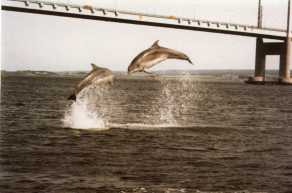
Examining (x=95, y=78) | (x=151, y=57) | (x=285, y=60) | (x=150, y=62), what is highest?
(x=285, y=60)

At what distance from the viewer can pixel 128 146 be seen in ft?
94.5

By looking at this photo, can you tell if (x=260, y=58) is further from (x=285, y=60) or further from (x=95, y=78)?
(x=95, y=78)

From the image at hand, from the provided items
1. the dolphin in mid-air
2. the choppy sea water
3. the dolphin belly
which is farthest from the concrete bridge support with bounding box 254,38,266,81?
the dolphin belly

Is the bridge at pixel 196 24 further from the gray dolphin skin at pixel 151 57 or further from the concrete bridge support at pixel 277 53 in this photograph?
the gray dolphin skin at pixel 151 57

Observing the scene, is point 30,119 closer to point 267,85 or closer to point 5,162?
point 5,162

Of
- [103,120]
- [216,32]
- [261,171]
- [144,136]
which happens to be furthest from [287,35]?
[261,171]

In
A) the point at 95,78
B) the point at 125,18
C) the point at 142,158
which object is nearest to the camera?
the point at 95,78

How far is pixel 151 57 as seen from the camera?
18.4 meters

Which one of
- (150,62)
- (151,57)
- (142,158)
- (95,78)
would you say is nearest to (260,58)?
(142,158)

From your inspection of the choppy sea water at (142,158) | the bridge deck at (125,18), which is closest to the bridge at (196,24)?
the bridge deck at (125,18)

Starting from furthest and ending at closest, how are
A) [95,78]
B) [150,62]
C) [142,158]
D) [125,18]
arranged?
[125,18]
[142,158]
[95,78]
[150,62]

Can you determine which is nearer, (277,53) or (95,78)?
(95,78)

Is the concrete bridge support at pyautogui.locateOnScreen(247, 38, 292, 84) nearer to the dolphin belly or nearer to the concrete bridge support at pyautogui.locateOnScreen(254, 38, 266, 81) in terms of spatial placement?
the concrete bridge support at pyautogui.locateOnScreen(254, 38, 266, 81)

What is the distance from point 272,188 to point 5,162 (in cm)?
1024
